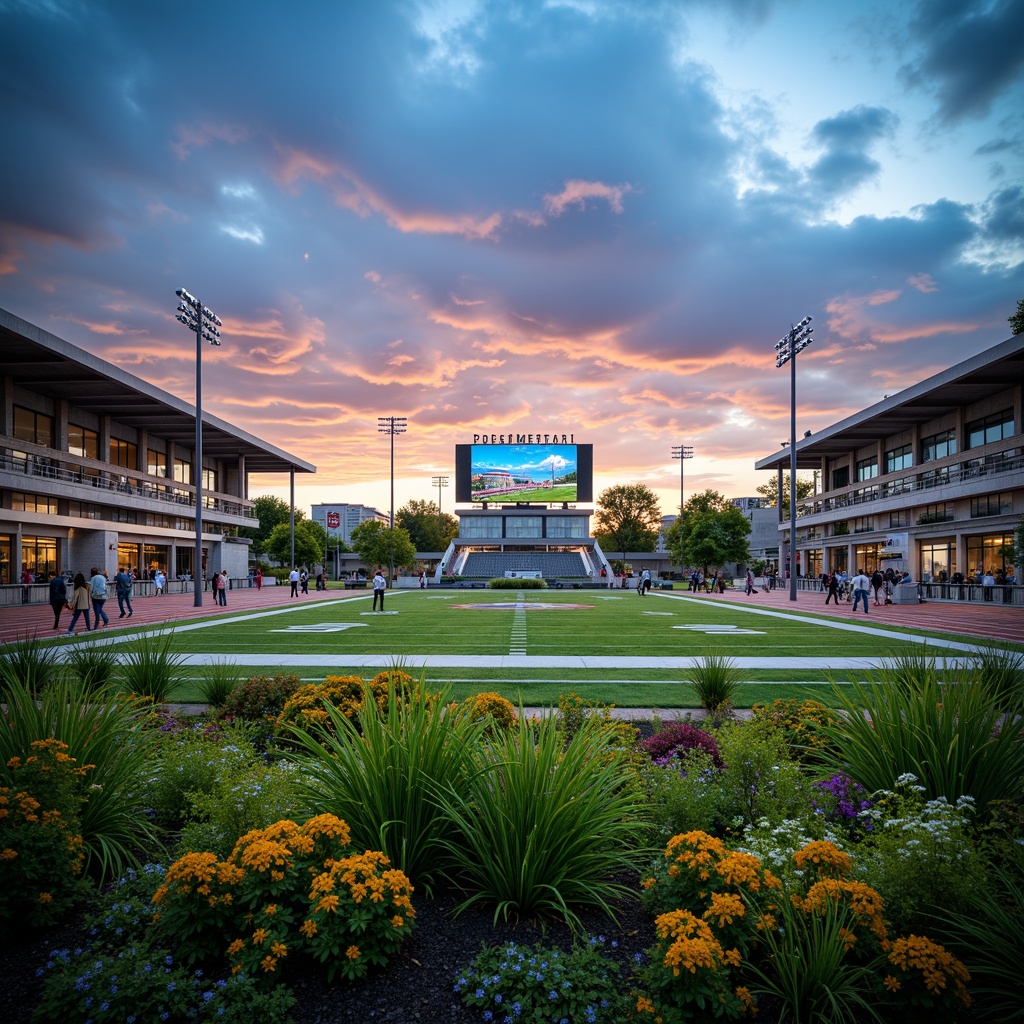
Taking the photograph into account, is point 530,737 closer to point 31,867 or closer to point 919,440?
point 31,867

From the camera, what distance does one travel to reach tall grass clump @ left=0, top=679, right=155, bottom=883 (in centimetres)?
418

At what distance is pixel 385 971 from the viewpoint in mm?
3113

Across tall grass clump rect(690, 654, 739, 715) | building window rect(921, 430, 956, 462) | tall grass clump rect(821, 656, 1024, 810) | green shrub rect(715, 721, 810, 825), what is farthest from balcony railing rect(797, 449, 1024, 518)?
green shrub rect(715, 721, 810, 825)

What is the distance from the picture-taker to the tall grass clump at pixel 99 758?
4184 mm

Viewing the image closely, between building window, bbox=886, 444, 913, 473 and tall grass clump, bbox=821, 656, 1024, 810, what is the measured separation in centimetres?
5814

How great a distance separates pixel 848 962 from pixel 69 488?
145 feet

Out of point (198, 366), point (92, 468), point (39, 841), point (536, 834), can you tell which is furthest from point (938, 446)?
point (92, 468)

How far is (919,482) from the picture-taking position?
50656 millimetres

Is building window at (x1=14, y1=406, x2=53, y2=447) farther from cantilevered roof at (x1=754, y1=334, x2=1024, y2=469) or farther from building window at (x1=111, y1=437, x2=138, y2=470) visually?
cantilevered roof at (x1=754, y1=334, x2=1024, y2=469)

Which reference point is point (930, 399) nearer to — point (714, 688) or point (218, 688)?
point (714, 688)

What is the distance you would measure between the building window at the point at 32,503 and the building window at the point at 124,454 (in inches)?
460

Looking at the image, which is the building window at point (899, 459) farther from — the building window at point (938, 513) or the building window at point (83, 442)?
the building window at point (83, 442)

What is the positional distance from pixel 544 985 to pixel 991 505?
1927 inches

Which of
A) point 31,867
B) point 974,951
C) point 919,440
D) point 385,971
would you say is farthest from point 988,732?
point 919,440
